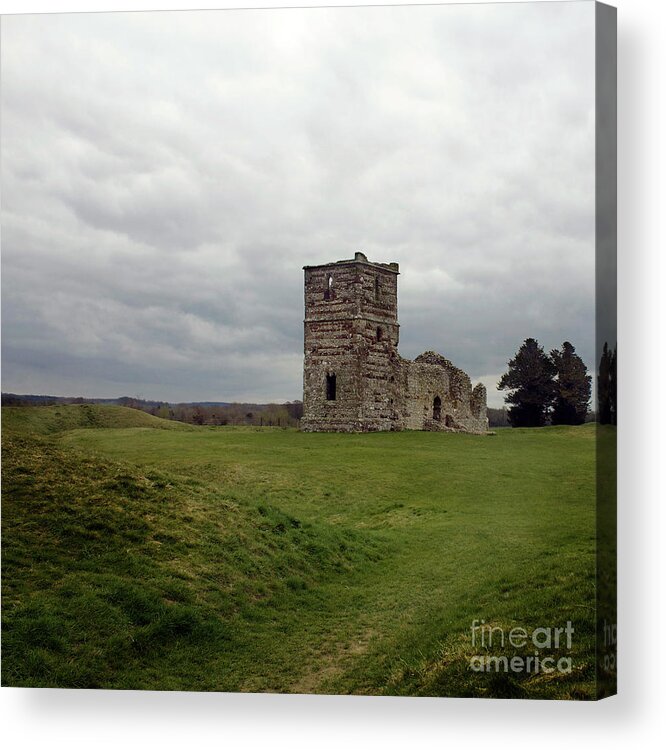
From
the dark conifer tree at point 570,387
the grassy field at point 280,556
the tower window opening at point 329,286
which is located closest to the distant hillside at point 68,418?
the grassy field at point 280,556

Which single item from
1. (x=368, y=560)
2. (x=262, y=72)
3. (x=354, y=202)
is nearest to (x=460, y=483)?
(x=368, y=560)

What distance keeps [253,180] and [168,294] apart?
197cm

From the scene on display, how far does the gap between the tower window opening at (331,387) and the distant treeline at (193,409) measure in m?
0.84

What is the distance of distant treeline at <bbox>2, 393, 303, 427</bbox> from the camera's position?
42.7 feet

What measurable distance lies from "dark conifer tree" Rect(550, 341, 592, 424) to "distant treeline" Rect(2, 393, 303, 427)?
4.09 m

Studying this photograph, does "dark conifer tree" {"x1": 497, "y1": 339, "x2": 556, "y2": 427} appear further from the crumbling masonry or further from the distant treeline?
the distant treeline

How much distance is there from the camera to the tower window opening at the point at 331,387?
14.0 meters

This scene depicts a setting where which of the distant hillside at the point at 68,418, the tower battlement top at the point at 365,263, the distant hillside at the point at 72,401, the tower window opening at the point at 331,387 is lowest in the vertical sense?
the distant hillside at the point at 68,418

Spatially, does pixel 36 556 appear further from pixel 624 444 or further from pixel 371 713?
pixel 624 444

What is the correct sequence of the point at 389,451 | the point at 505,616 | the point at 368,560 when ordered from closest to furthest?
the point at 505,616 < the point at 368,560 < the point at 389,451

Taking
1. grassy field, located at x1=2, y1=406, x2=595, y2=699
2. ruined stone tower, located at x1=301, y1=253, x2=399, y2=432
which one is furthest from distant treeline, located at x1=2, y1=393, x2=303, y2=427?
ruined stone tower, located at x1=301, y1=253, x2=399, y2=432

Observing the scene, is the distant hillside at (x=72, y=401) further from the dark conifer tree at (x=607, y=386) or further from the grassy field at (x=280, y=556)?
the dark conifer tree at (x=607, y=386)

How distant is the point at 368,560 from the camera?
40.7ft

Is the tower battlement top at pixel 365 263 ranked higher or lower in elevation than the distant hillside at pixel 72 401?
higher
